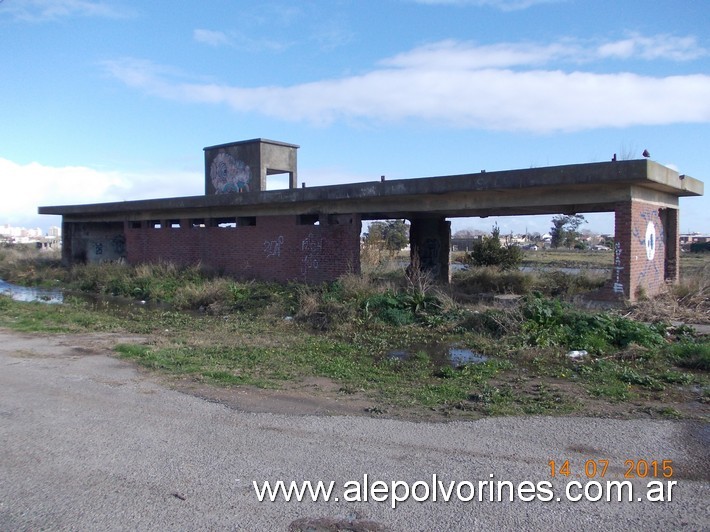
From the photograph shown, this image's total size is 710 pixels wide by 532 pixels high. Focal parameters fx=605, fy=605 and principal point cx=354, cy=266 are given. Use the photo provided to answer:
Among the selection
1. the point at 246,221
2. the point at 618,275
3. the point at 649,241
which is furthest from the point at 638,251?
the point at 246,221

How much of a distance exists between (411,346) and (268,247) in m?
9.91

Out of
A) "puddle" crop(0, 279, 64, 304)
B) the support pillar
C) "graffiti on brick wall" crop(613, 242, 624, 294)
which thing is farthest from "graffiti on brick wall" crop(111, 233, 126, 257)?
"graffiti on brick wall" crop(613, 242, 624, 294)

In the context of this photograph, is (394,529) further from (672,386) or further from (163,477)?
(672,386)

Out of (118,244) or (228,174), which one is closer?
(228,174)

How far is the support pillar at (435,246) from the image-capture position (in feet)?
67.8

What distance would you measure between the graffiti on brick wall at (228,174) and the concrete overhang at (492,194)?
470 centimetres

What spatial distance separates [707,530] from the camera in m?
3.90

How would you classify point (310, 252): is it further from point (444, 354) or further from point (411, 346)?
point (444, 354)

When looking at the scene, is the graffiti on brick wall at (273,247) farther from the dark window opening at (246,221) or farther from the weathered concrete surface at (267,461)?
the weathered concrete surface at (267,461)

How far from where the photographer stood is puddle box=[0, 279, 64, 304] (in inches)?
785

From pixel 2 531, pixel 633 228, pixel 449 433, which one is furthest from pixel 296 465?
pixel 633 228

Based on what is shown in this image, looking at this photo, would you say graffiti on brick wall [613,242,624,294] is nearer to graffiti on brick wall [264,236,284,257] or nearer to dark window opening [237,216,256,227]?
graffiti on brick wall [264,236,284,257]

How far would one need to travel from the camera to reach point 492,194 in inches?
595

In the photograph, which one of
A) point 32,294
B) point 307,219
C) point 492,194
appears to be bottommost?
point 32,294
